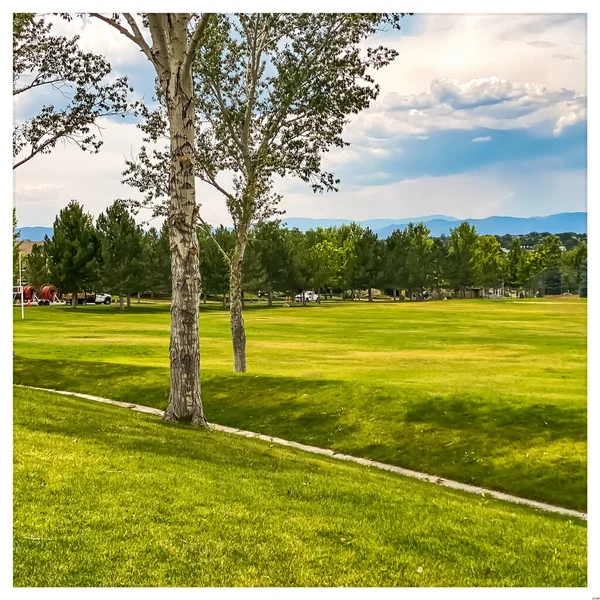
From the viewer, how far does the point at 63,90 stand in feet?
64.1

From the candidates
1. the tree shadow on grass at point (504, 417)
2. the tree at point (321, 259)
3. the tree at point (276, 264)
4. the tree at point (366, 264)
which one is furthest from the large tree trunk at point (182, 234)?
the tree at point (366, 264)

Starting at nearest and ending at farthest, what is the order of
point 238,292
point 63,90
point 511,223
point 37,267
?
point 511,223 → point 238,292 → point 63,90 → point 37,267

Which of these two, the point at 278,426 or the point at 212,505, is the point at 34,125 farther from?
the point at 212,505

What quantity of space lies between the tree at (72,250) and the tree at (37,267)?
380 mm

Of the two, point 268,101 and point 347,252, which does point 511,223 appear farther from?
point 347,252

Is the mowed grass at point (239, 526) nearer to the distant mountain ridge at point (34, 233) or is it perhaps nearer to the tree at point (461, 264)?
the distant mountain ridge at point (34, 233)

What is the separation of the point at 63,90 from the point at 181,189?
12.3m

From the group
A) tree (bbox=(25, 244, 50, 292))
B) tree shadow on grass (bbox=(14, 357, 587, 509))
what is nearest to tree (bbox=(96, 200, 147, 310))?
tree (bbox=(25, 244, 50, 292))

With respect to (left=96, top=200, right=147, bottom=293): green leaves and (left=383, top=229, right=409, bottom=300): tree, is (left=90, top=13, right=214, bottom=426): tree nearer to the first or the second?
(left=96, top=200, right=147, bottom=293): green leaves

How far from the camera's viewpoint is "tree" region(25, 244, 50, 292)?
3419 centimetres

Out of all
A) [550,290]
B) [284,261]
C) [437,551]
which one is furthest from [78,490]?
[550,290]

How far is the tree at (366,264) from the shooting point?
2886 inches

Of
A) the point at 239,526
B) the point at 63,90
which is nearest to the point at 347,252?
the point at 63,90

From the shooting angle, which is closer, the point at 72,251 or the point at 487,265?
the point at 72,251
